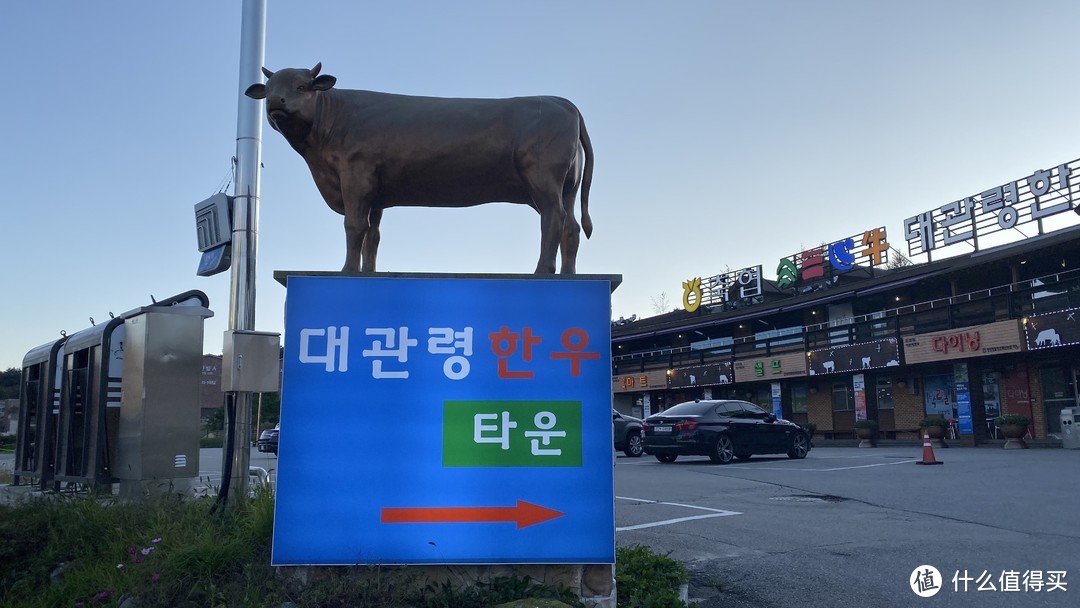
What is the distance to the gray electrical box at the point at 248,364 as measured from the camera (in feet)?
18.0

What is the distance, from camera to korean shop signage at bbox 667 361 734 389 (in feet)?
118

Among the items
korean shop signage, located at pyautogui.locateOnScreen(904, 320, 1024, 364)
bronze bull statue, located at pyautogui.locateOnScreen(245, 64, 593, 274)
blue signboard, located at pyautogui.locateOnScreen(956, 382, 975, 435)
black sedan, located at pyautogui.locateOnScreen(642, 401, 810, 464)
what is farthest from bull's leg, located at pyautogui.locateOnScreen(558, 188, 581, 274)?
blue signboard, located at pyautogui.locateOnScreen(956, 382, 975, 435)

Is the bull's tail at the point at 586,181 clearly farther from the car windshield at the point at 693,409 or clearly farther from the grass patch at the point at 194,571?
the car windshield at the point at 693,409

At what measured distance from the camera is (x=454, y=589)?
4.15 m

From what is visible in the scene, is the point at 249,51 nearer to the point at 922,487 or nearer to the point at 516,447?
the point at 516,447

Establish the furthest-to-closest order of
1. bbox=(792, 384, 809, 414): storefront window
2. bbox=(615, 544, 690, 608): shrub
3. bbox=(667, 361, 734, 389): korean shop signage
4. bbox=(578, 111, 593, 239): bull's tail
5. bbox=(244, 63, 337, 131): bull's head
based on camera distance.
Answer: bbox=(667, 361, 734, 389): korean shop signage → bbox=(792, 384, 809, 414): storefront window → bbox=(578, 111, 593, 239): bull's tail → bbox=(244, 63, 337, 131): bull's head → bbox=(615, 544, 690, 608): shrub

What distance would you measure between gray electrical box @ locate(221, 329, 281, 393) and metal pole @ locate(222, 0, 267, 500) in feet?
1.79

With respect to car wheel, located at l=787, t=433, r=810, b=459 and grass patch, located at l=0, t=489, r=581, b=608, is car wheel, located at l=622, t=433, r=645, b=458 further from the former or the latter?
grass patch, located at l=0, t=489, r=581, b=608

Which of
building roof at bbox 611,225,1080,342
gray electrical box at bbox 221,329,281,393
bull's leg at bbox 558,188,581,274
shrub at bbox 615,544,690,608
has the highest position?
building roof at bbox 611,225,1080,342

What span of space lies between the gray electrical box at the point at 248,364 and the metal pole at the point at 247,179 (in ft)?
1.79

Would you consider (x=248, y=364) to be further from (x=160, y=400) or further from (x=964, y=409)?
(x=964, y=409)

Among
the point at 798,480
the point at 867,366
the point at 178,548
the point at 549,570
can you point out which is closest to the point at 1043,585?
the point at 549,570

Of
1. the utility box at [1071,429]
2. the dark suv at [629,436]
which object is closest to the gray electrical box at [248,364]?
the dark suv at [629,436]

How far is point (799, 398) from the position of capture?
34.8m
